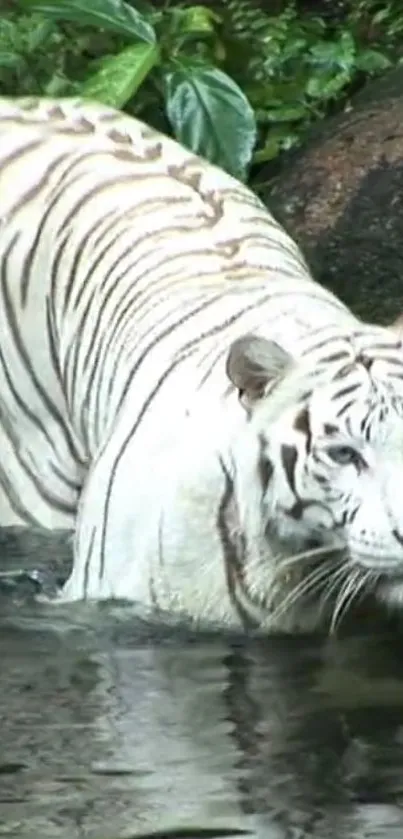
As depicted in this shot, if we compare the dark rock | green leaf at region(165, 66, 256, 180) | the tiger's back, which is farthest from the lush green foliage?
the tiger's back

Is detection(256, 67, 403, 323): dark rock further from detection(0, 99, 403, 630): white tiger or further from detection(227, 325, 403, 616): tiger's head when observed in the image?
detection(227, 325, 403, 616): tiger's head

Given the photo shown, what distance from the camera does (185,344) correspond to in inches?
178

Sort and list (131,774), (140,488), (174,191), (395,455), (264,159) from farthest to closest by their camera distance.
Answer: (264,159) < (174,191) < (140,488) < (395,455) < (131,774)

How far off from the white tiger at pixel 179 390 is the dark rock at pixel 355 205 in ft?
3.23

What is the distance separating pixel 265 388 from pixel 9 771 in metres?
0.98

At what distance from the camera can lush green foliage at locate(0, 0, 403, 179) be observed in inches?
259

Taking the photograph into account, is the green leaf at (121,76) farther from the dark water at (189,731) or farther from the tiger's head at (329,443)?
the tiger's head at (329,443)

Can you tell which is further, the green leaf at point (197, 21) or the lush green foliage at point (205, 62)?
the green leaf at point (197, 21)

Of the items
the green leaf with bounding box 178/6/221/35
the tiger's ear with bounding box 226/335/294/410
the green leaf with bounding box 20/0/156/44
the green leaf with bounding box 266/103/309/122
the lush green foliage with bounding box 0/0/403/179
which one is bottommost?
the green leaf with bounding box 266/103/309/122

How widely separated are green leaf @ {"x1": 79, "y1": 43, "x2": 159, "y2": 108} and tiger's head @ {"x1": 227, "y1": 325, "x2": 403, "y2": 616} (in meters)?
2.50

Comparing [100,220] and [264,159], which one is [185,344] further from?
[264,159]

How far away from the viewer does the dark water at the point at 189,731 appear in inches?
126

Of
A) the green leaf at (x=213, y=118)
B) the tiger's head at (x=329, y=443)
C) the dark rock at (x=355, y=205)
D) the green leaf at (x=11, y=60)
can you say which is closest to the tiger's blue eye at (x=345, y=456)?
the tiger's head at (x=329, y=443)

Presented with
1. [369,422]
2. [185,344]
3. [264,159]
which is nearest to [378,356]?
[369,422]
